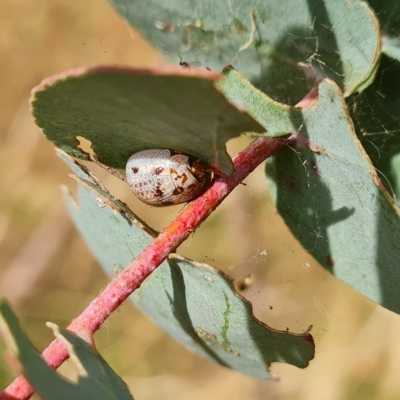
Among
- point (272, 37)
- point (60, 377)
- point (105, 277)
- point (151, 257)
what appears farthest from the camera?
point (105, 277)

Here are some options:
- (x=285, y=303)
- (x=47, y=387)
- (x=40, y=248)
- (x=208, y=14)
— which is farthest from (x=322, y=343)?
(x=47, y=387)

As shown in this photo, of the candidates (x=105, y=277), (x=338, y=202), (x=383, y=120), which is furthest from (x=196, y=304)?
(x=105, y=277)

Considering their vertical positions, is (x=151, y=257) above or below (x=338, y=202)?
below

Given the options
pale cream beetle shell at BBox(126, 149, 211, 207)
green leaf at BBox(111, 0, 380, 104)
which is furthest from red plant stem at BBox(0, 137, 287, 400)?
green leaf at BBox(111, 0, 380, 104)

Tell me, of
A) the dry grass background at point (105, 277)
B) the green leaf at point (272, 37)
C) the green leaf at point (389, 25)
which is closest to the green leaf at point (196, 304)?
the green leaf at point (272, 37)

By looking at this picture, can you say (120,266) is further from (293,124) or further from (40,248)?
(40,248)

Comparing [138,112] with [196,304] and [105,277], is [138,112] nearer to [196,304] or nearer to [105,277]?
[196,304]
